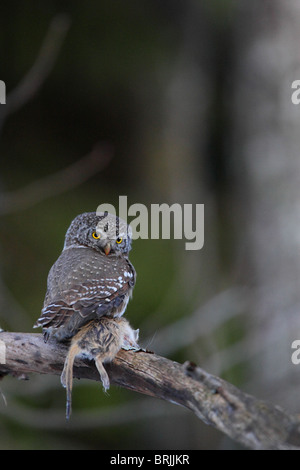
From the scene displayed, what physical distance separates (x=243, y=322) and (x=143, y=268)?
1188mm

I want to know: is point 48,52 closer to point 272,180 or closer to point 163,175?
point 163,175

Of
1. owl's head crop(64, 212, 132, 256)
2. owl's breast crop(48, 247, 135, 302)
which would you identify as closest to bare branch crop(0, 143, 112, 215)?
owl's head crop(64, 212, 132, 256)

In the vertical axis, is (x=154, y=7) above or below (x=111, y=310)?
above

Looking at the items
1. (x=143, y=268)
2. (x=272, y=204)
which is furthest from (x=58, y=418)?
(x=272, y=204)

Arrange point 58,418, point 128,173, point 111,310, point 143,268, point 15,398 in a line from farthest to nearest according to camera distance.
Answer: point 128,173, point 143,268, point 15,398, point 58,418, point 111,310

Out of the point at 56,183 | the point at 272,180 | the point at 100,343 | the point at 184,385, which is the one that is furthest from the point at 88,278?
the point at 272,180

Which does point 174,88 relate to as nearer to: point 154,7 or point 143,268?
point 154,7

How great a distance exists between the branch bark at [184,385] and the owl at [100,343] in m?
0.06

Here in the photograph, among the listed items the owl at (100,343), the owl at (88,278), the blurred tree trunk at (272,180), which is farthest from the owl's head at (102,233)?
the blurred tree trunk at (272,180)

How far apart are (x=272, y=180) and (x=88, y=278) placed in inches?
138

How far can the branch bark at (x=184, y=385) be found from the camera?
1.89m

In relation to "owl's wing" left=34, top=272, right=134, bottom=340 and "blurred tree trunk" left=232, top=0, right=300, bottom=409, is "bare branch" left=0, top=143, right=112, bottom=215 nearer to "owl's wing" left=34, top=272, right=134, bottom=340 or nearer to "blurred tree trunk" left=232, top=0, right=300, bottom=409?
"blurred tree trunk" left=232, top=0, right=300, bottom=409

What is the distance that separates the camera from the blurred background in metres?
5.40
